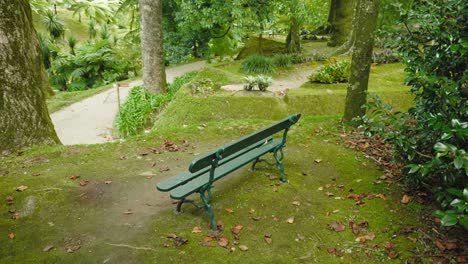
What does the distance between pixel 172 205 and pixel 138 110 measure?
22.2ft

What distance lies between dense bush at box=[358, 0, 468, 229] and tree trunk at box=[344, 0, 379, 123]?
159 centimetres

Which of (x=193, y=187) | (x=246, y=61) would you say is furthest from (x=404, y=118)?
(x=246, y=61)

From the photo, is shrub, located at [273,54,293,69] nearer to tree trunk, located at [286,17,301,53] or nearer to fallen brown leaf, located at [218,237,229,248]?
tree trunk, located at [286,17,301,53]

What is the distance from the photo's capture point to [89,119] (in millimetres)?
11820

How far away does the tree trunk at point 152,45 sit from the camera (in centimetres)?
1039

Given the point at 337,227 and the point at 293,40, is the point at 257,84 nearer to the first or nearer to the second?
the point at 293,40

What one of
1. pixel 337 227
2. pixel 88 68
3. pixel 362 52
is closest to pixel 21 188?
pixel 337 227

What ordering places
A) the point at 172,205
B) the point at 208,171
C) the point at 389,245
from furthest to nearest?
the point at 172,205, the point at 208,171, the point at 389,245

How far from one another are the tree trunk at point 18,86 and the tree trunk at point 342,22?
12.7 metres

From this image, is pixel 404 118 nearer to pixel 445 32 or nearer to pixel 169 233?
pixel 445 32

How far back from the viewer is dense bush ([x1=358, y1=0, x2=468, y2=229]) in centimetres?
329

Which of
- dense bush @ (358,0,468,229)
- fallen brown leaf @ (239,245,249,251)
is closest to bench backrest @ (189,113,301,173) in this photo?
fallen brown leaf @ (239,245,249,251)

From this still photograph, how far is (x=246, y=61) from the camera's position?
12023 millimetres

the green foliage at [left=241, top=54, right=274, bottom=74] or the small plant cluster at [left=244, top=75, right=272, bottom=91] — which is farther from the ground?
the green foliage at [left=241, top=54, right=274, bottom=74]
